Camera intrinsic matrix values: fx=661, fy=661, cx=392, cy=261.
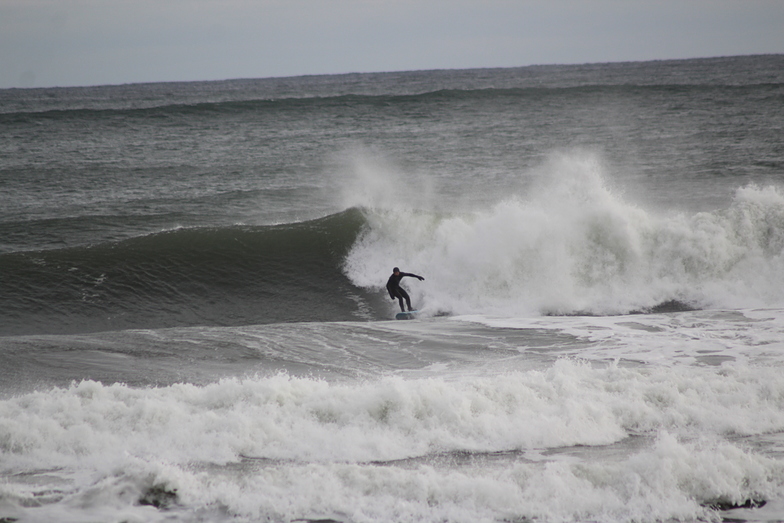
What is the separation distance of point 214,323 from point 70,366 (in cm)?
445

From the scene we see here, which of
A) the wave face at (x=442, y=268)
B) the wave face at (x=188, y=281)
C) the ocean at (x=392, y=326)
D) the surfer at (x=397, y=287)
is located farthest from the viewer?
the wave face at (x=442, y=268)

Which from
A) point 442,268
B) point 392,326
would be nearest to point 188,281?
point 442,268

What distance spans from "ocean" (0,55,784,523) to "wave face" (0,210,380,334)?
0.07 meters

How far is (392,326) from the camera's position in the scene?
34.9 feet

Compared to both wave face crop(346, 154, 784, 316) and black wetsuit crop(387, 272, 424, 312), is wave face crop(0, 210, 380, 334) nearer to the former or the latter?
black wetsuit crop(387, 272, 424, 312)

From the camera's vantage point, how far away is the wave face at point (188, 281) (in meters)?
12.4

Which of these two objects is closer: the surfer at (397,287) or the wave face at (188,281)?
the wave face at (188,281)

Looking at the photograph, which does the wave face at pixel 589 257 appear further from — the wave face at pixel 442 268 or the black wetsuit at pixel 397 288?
the black wetsuit at pixel 397 288

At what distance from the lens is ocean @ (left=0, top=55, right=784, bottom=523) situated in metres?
5.21

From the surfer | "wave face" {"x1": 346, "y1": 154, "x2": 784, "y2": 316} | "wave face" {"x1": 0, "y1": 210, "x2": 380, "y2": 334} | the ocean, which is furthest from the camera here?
"wave face" {"x1": 346, "y1": 154, "x2": 784, "y2": 316}

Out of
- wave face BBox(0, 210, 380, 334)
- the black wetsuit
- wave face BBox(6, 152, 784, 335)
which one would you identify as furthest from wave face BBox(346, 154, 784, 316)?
wave face BBox(0, 210, 380, 334)

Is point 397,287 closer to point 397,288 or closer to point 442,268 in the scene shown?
point 397,288

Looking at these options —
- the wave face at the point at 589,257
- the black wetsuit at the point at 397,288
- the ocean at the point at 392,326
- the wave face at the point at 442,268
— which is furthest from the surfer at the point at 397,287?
the wave face at the point at 589,257

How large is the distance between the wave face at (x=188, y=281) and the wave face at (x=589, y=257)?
1.16 metres
